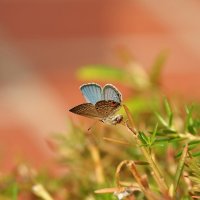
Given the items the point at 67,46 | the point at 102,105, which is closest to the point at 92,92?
the point at 102,105

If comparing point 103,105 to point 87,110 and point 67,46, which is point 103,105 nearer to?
point 87,110

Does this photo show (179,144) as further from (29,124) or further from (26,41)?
Answer: (26,41)

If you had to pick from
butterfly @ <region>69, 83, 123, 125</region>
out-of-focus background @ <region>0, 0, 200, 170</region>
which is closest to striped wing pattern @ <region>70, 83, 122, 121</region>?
butterfly @ <region>69, 83, 123, 125</region>

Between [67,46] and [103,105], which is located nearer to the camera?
[103,105]

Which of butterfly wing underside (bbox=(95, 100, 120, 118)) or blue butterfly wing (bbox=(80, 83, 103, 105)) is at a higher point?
blue butterfly wing (bbox=(80, 83, 103, 105))

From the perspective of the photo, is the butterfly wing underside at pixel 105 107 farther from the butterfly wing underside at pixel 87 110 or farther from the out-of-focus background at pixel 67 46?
the out-of-focus background at pixel 67 46

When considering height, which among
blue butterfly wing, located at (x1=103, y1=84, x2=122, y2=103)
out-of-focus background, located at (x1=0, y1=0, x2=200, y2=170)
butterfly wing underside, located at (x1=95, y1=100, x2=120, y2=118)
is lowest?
butterfly wing underside, located at (x1=95, y1=100, x2=120, y2=118)

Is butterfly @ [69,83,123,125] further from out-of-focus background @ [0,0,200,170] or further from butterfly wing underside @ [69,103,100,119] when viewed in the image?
out-of-focus background @ [0,0,200,170]

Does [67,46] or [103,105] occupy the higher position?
[67,46]
